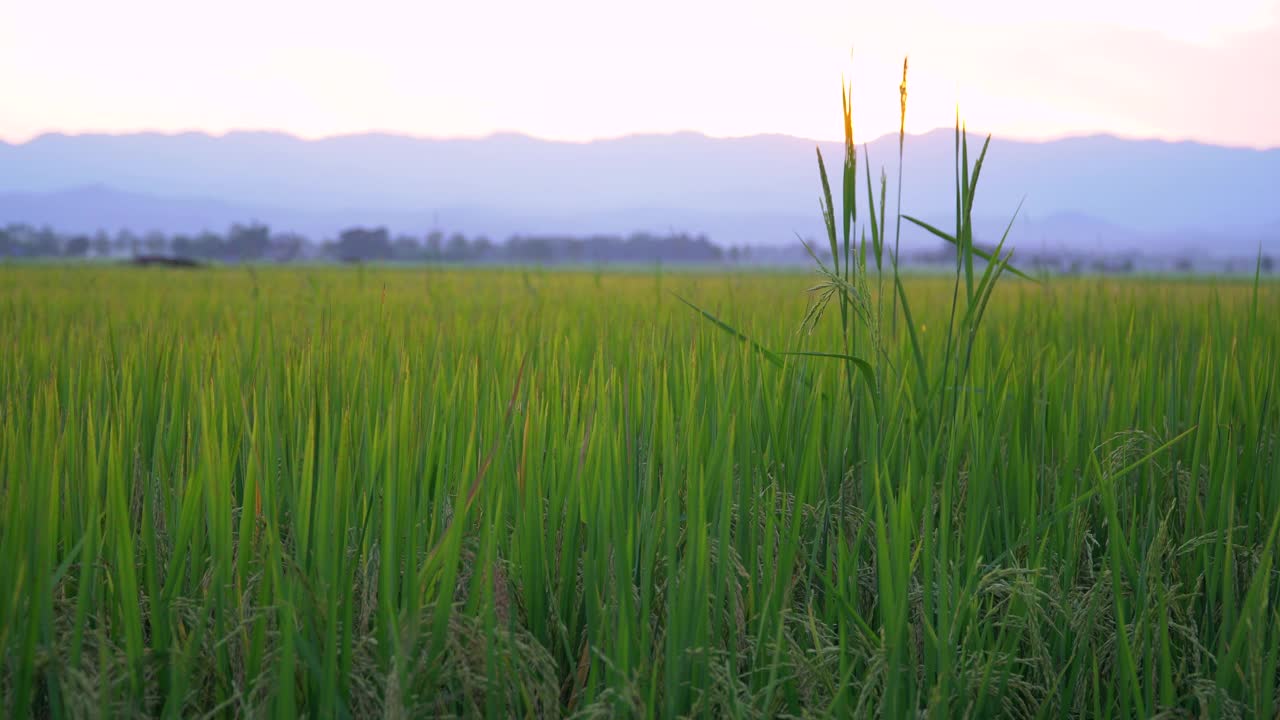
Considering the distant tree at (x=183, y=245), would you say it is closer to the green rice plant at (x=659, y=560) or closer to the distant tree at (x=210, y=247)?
the distant tree at (x=210, y=247)

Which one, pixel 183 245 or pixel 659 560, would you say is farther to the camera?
pixel 183 245

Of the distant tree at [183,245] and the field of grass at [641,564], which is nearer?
the field of grass at [641,564]

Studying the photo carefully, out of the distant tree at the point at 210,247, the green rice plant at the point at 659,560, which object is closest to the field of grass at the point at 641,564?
the green rice plant at the point at 659,560

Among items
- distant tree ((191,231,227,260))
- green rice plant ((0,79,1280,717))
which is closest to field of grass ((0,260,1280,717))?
green rice plant ((0,79,1280,717))

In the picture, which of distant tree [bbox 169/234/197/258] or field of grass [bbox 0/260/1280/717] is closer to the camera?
field of grass [bbox 0/260/1280/717]

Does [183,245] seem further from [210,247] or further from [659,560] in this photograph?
[659,560]

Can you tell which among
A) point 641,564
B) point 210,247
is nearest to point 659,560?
point 641,564

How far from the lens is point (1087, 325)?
14.6 ft

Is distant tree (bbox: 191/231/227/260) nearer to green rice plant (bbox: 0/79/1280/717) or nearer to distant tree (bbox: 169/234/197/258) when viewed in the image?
distant tree (bbox: 169/234/197/258)

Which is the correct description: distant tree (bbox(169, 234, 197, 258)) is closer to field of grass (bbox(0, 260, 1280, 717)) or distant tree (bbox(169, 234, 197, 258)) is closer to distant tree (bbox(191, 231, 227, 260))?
distant tree (bbox(191, 231, 227, 260))

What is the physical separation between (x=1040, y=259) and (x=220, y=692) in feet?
13.6

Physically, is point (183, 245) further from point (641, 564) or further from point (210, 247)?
point (641, 564)

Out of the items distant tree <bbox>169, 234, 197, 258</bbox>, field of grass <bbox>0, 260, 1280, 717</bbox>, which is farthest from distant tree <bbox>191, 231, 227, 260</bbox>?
field of grass <bbox>0, 260, 1280, 717</bbox>

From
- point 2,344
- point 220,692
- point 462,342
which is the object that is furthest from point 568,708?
point 2,344
